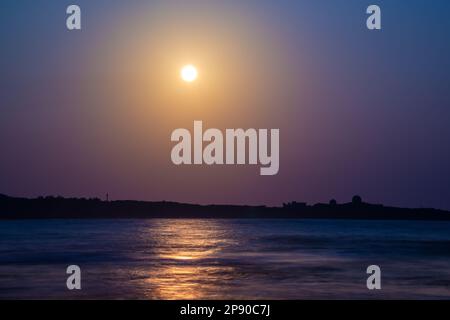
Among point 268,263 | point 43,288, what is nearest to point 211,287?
point 43,288

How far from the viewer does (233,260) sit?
4034 centimetres

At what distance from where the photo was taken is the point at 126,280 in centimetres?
2819

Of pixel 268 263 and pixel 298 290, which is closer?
pixel 298 290

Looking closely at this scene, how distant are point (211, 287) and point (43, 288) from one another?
5.96m
